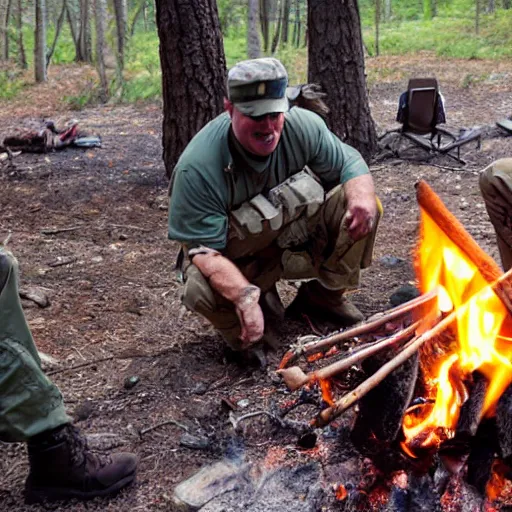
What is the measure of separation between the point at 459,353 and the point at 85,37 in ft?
65.5

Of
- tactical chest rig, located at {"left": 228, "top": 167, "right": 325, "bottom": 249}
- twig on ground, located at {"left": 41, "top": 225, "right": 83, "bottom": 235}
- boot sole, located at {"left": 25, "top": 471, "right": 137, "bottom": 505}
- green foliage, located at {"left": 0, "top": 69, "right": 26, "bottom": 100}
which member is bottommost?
green foliage, located at {"left": 0, "top": 69, "right": 26, "bottom": 100}

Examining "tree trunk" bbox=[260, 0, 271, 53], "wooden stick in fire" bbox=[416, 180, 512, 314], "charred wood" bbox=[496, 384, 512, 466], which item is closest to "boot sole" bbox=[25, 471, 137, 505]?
"charred wood" bbox=[496, 384, 512, 466]

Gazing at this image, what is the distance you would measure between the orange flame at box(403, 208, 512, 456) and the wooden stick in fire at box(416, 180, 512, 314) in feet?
0.07

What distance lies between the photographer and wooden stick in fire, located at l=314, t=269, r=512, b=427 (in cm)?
222

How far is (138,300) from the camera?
15.0ft

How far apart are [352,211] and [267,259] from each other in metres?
0.63

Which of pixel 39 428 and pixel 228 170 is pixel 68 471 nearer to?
pixel 39 428

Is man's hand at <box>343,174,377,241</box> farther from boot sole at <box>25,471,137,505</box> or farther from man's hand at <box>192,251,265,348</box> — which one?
boot sole at <box>25,471,137,505</box>

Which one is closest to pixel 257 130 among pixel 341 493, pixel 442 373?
pixel 442 373

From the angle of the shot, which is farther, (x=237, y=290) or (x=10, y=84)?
(x=10, y=84)

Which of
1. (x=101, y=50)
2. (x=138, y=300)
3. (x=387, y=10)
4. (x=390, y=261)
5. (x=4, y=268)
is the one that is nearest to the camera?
(x=4, y=268)

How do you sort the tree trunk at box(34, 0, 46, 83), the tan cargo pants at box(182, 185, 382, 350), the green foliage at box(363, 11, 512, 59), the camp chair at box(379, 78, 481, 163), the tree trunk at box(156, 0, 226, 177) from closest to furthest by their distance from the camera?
1. the tan cargo pants at box(182, 185, 382, 350)
2. the tree trunk at box(156, 0, 226, 177)
3. the camp chair at box(379, 78, 481, 163)
4. the tree trunk at box(34, 0, 46, 83)
5. the green foliage at box(363, 11, 512, 59)

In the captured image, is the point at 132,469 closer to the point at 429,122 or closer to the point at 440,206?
the point at 440,206

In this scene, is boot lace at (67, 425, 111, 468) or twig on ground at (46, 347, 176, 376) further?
twig on ground at (46, 347, 176, 376)
